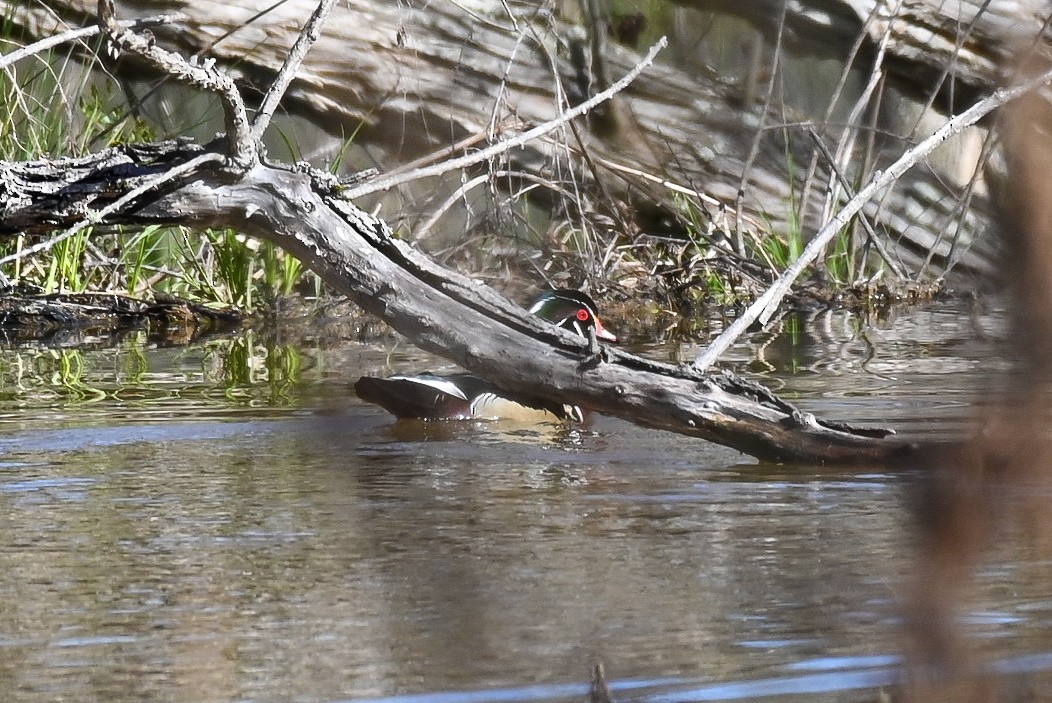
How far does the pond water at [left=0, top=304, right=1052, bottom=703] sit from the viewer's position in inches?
78.0

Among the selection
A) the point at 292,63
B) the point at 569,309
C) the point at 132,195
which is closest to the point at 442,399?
A: the point at 569,309

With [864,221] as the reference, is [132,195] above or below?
below

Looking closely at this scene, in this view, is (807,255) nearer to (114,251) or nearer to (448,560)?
(448,560)

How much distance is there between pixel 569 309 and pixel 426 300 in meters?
2.46

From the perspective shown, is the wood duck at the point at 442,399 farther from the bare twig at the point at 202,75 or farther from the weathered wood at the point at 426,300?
the bare twig at the point at 202,75

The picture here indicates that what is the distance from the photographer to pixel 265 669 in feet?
6.63

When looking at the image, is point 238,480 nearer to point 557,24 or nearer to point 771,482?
point 771,482

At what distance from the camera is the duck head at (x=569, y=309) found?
19.6 feet

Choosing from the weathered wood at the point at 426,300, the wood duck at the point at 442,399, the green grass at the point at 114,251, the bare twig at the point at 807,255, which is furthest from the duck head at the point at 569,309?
the weathered wood at the point at 426,300

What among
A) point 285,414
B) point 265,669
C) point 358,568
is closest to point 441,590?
point 358,568

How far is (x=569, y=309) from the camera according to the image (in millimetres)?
6043

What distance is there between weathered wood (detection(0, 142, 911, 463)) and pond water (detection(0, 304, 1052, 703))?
128mm

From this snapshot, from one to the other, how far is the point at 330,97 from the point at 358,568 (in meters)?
6.73

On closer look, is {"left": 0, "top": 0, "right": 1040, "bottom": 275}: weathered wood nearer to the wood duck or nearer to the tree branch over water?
the wood duck
